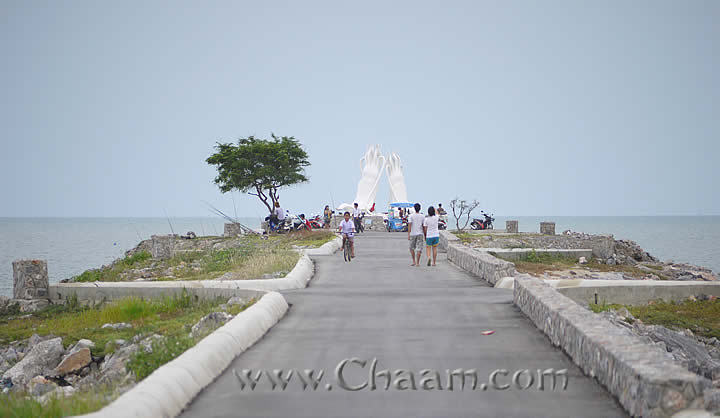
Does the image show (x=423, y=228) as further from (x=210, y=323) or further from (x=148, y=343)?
(x=148, y=343)

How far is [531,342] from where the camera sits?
910 centimetres

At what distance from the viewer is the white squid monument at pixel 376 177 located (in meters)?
66.4

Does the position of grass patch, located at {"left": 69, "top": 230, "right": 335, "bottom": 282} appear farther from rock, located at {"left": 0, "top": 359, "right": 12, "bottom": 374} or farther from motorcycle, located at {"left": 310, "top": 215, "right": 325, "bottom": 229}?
motorcycle, located at {"left": 310, "top": 215, "right": 325, "bottom": 229}

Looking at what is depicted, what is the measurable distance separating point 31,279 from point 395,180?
2056 inches

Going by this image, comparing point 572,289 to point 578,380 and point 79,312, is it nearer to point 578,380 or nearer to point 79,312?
point 578,380

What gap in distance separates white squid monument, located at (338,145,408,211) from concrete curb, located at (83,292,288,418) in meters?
56.2

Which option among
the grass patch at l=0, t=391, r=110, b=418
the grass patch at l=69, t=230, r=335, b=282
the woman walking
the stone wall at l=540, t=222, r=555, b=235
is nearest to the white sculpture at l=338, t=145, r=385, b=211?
the woman walking

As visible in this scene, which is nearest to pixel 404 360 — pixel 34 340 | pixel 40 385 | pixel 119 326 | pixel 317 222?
pixel 40 385

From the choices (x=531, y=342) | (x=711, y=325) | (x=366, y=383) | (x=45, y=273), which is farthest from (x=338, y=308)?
(x=45, y=273)

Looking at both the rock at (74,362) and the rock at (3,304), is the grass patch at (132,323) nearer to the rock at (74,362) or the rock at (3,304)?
the rock at (74,362)

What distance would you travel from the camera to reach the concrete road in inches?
249

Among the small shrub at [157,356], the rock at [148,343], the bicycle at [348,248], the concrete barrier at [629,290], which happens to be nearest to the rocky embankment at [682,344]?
the concrete barrier at [629,290]

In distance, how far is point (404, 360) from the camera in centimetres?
811

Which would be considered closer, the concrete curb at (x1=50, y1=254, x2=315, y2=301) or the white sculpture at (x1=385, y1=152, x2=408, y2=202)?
the concrete curb at (x1=50, y1=254, x2=315, y2=301)
